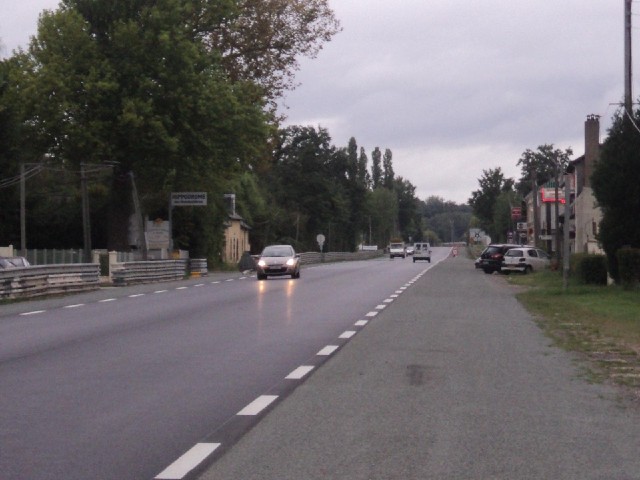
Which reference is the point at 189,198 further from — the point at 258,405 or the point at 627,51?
the point at 258,405

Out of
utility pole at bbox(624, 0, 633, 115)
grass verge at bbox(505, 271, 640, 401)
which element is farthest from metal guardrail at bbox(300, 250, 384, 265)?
grass verge at bbox(505, 271, 640, 401)

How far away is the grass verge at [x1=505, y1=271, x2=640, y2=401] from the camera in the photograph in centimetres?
1174

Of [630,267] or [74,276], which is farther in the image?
[74,276]

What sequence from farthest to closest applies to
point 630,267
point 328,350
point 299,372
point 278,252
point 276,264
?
point 278,252 → point 276,264 → point 630,267 → point 328,350 → point 299,372

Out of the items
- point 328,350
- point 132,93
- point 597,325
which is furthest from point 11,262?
point 328,350

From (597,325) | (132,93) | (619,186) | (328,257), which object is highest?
(132,93)

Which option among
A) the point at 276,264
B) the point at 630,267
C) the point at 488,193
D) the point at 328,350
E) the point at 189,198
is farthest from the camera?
the point at 488,193

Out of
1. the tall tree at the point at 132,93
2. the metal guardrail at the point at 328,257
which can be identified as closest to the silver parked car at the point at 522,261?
the tall tree at the point at 132,93

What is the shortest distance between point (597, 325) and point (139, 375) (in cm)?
960

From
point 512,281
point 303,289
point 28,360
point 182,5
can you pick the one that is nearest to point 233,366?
point 28,360

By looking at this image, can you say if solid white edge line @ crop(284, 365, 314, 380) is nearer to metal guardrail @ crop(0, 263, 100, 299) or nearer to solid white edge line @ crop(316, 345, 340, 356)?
solid white edge line @ crop(316, 345, 340, 356)

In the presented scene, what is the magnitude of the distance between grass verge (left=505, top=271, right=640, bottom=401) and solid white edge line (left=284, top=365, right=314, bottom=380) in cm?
299

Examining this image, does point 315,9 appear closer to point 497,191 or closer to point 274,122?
point 274,122

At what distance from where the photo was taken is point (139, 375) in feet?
36.8
